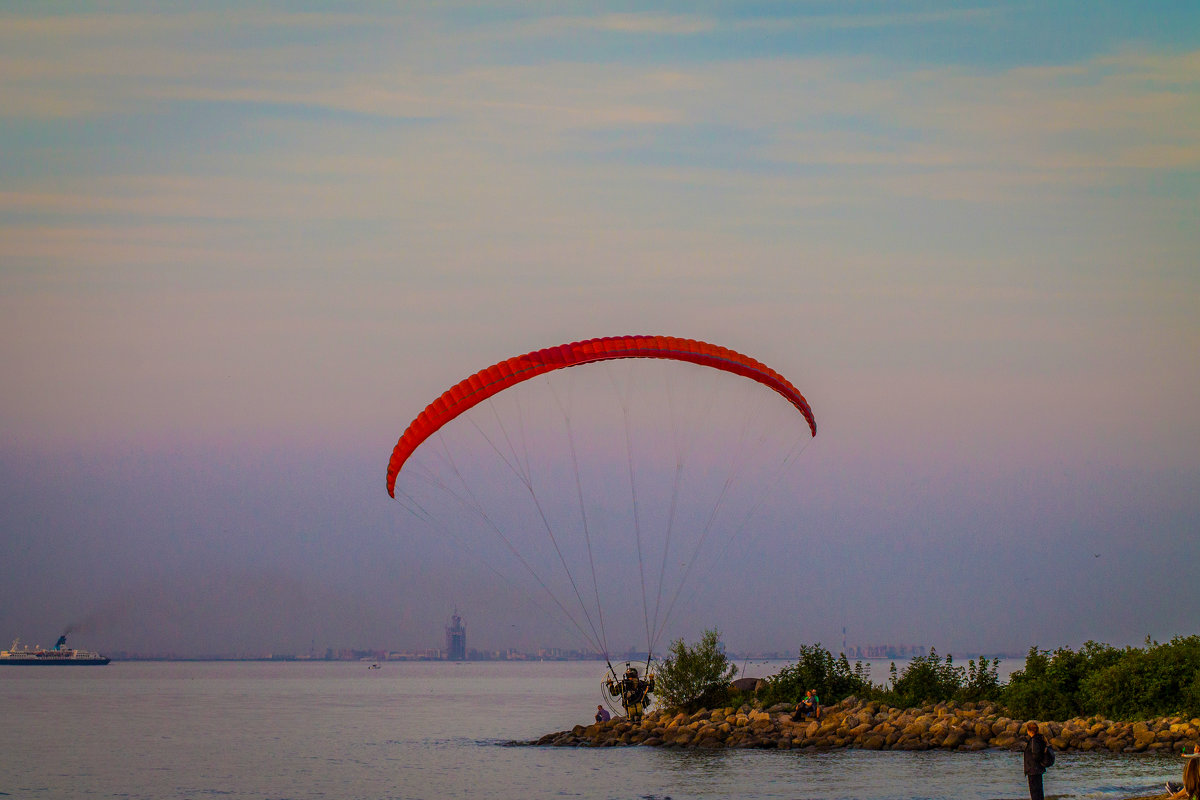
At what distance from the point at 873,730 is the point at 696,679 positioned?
5.65 m

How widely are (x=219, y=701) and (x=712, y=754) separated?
82.4m

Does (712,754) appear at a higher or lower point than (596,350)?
lower

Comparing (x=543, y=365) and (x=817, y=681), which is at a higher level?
(x=543, y=365)

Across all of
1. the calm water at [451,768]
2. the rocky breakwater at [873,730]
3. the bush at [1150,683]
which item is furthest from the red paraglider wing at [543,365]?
the bush at [1150,683]

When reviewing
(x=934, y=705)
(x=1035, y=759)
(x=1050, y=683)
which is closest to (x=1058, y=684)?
(x=1050, y=683)

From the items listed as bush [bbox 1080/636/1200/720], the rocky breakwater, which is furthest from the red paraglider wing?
bush [bbox 1080/636/1200/720]

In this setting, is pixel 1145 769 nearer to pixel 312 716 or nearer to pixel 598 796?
pixel 598 796

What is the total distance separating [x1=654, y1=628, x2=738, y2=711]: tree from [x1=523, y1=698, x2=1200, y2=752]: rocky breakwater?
39.2 inches

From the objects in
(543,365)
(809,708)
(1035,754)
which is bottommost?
(809,708)

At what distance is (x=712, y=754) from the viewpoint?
32.2 m

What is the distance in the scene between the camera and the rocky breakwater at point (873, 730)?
29562 millimetres

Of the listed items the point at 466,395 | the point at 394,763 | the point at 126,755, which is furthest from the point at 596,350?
the point at 126,755

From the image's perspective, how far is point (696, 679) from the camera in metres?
35.7

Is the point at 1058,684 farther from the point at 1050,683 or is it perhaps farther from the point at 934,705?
the point at 934,705
